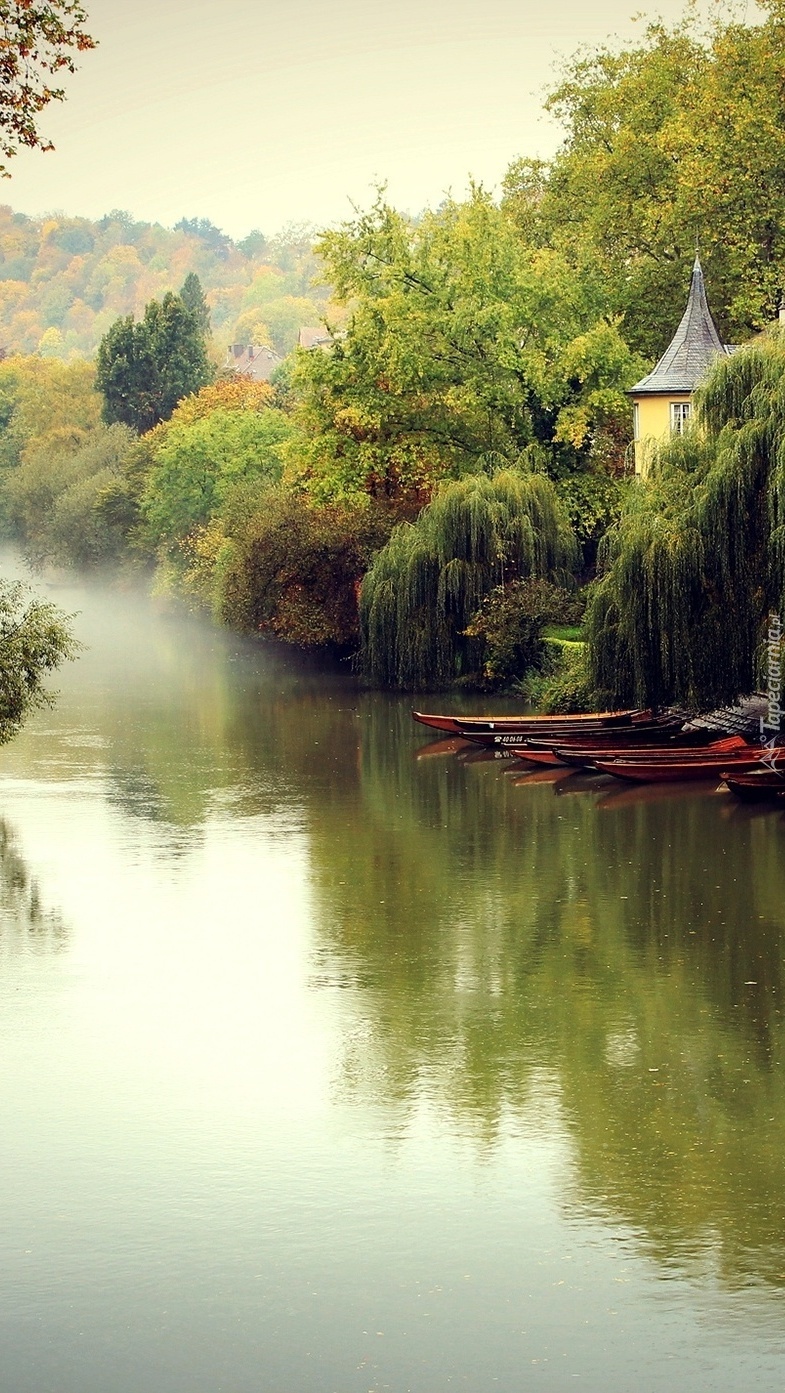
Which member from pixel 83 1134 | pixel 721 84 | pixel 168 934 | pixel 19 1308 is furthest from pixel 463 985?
pixel 721 84

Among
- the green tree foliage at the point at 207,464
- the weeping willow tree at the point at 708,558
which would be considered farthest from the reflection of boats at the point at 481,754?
the green tree foliage at the point at 207,464

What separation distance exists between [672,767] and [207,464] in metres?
53.0

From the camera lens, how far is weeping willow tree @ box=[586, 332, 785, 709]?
33.2 metres

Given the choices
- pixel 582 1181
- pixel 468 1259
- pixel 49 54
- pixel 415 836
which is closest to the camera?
pixel 468 1259

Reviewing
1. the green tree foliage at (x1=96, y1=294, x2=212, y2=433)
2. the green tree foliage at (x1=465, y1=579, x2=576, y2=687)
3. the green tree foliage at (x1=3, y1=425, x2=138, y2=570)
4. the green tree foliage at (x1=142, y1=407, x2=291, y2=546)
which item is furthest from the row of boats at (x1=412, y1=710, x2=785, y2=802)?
the green tree foliage at (x1=96, y1=294, x2=212, y2=433)

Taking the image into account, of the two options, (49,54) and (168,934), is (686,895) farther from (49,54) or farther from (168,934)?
(49,54)

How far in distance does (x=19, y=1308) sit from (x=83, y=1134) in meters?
3.47

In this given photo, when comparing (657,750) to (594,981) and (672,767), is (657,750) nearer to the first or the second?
A: (672,767)

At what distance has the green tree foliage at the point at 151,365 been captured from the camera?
10819 centimetres

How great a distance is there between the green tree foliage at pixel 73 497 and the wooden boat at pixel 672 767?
211 ft

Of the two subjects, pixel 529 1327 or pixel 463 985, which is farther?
pixel 463 985

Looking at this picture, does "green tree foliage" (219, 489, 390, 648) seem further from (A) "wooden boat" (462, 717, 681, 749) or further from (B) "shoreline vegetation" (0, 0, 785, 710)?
(A) "wooden boat" (462, 717, 681, 749)

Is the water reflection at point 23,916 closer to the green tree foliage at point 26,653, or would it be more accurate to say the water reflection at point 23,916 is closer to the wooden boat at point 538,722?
the green tree foliage at point 26,653

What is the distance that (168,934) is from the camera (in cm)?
2297
